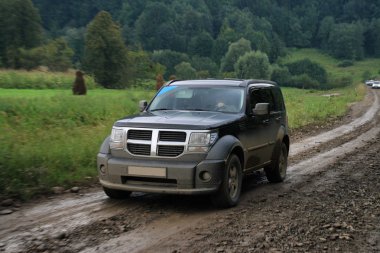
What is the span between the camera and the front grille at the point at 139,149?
7097 millimetres

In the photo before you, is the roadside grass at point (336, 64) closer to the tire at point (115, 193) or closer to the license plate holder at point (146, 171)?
the tire at point (115, 193)

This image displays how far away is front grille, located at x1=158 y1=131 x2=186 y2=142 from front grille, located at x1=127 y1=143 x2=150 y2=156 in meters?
0.25

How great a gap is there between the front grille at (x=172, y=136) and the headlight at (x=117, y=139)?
643 millimetres

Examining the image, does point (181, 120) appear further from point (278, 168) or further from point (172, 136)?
point (278, 168)

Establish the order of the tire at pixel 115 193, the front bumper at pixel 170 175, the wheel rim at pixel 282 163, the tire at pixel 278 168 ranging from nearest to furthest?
the front bumper at pixel 170 175, the tire at pixel 115 193, the tire at pixel 278 168, the wheel rim at pixel 282 163

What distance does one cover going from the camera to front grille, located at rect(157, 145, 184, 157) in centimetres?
700

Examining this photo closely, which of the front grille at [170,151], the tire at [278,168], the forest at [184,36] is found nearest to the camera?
the front grille at [170,151]

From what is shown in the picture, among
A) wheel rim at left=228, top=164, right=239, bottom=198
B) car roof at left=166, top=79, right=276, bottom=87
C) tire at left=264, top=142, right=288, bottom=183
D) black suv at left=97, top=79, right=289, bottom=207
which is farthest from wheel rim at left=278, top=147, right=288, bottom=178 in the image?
wheel rim at left=228, top=164, right=239, bottom=198

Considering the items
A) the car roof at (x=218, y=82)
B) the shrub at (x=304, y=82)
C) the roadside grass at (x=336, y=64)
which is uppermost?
the car roof at (x=218, y=82)

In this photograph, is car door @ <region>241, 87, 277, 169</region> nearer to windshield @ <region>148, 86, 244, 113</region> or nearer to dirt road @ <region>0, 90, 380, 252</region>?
windshield @ <region>148, 86, 244, 113</region>

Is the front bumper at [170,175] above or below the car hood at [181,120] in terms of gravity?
below

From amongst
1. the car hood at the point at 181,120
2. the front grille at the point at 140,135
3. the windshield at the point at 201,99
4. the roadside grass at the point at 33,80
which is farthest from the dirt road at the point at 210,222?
the roadside grass at the point at 33,80

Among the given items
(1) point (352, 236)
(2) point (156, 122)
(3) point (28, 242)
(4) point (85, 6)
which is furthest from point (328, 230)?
(4) point (85, 6)

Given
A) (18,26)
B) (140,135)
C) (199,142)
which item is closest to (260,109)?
(199,142)
